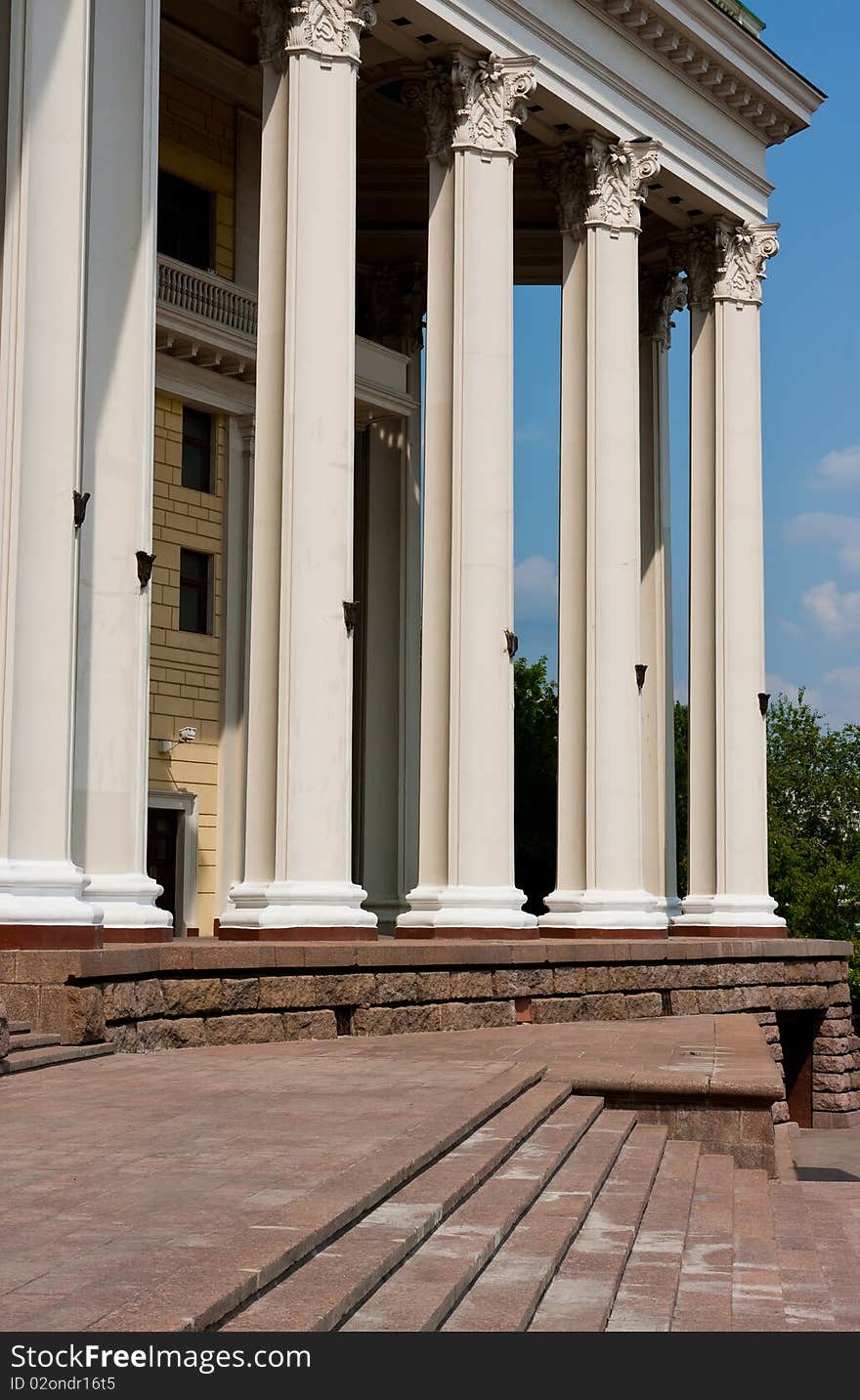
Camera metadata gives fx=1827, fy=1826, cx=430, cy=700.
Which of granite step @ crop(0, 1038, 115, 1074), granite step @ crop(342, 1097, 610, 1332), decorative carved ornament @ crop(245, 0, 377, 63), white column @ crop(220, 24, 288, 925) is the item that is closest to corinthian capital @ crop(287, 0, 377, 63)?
decorative carved ornament @ crop(245, 0, 377, 63)

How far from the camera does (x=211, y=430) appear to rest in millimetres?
29891

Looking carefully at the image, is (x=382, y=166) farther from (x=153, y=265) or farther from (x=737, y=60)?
(x=153, y=265)

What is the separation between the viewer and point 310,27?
22.0m

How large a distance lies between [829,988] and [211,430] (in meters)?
14.0

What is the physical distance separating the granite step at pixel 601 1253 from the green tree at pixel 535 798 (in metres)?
35.1

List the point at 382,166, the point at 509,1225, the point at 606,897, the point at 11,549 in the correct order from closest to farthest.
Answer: the point at 509,1225, the point at 11,549, the point at 606,897, the point at 382,166

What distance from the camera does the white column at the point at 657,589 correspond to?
110ft

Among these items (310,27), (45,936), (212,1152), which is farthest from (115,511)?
(212,1152)

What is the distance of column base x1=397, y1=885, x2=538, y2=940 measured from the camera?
24.1 meters

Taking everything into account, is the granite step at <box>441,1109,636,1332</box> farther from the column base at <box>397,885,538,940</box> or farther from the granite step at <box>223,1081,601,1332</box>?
the column base at <box>397,885,538,940</box>

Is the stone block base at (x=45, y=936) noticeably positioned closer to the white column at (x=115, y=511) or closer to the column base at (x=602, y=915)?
the white column at (x=115, y=511)

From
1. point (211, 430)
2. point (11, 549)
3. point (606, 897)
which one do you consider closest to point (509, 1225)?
point (11, 549)

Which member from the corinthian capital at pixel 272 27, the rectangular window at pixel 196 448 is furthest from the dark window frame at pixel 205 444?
the corinthian capital at pixel 272 27

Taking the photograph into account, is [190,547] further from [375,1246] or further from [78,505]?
[375,1246]
